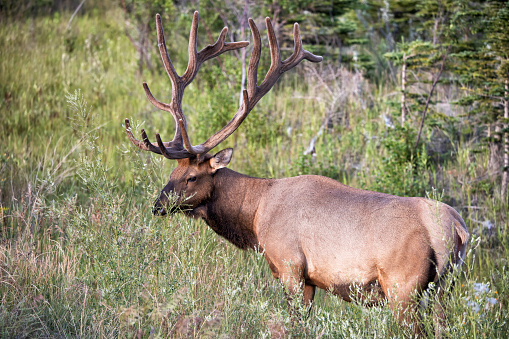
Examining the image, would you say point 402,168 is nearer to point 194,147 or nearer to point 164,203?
point 194,147

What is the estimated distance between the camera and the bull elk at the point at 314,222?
13.0 ft

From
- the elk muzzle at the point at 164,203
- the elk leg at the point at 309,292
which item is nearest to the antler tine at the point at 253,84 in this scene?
the elk muzzle at the point at 164,203

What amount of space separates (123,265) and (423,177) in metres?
4.63

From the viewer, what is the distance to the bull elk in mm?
3951

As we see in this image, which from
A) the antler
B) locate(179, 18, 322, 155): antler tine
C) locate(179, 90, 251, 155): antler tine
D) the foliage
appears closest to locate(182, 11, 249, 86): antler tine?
the antler

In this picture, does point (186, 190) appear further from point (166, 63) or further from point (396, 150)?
point (396, 150)

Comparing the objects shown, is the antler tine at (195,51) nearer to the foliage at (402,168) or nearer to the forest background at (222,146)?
the forest background at (222,146)

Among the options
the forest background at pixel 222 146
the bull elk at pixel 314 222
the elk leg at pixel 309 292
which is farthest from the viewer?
the elk leg at pixel 309 292

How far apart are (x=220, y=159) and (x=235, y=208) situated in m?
0.51

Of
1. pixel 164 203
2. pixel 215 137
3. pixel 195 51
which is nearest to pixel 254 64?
pixel 195 51

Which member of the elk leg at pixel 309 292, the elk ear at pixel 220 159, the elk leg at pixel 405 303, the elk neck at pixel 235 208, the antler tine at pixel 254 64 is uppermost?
the antler tine at pixel 254 64

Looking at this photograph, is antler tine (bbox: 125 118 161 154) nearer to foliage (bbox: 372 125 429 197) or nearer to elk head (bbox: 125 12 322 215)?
elk head (bbox: 125 12 322 215)

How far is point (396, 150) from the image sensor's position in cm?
698

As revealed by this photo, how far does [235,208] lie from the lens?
5.08m
